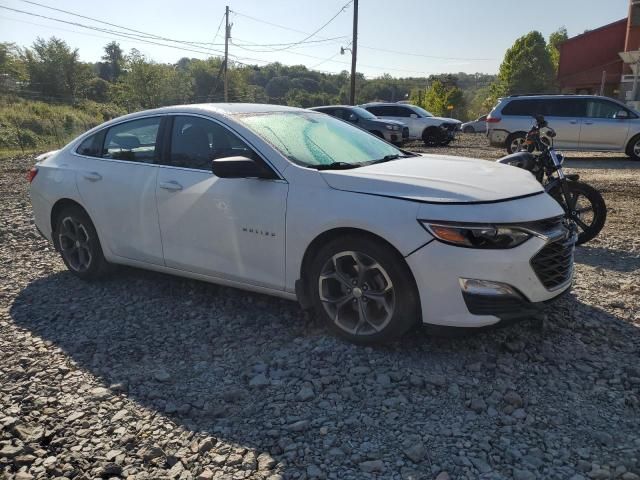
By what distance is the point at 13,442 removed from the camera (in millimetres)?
2695

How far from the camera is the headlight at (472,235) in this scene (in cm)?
304

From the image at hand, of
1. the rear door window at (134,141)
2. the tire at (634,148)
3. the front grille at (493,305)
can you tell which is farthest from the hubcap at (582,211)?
the tire at (634,148)

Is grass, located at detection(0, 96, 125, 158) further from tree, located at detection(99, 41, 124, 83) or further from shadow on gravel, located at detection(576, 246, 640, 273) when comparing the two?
tree, located at detection(99, 41, 124, 83)

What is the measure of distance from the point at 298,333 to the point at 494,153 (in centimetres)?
1477

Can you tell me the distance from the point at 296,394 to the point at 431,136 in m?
19.0

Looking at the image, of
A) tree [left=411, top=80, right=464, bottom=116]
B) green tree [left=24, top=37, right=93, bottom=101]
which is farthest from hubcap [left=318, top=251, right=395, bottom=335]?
green tree [left=24, top=37, right=93, bottom=101]

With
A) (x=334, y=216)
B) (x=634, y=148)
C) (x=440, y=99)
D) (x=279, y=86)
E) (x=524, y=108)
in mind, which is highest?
(x=279, y=86)

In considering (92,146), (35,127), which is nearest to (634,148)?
(92,146)

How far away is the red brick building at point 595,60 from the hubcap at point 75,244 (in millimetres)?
36799

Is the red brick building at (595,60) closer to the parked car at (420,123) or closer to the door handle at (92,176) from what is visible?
the parked car at (420,123)

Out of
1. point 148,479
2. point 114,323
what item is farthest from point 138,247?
point 148,479

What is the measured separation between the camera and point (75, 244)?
504 centimetres

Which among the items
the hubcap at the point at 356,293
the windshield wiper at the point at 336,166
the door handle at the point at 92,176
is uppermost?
the windshield wiper at the point at 336,166

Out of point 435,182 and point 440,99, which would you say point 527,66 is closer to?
point 440,99
